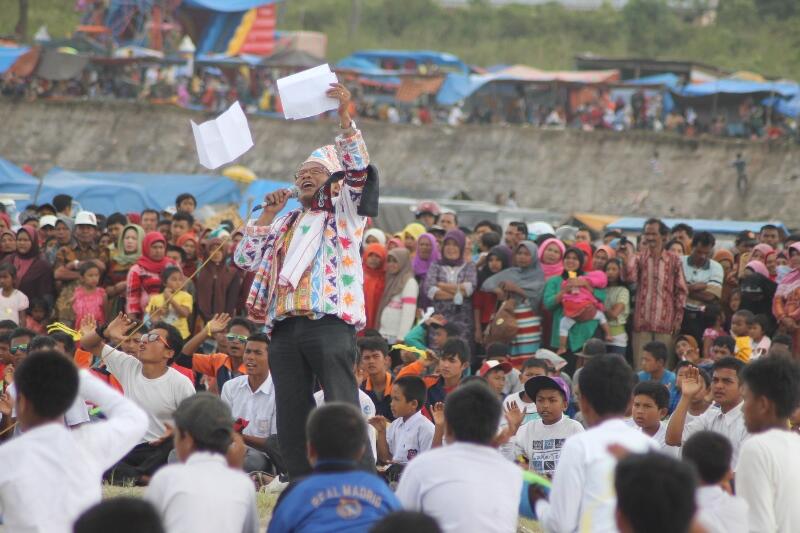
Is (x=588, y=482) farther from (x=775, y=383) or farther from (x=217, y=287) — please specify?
(x=217, y=287)

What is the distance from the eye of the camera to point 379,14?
194ft

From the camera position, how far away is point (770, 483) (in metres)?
5.04

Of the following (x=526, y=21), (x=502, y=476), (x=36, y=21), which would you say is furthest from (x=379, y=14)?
(x=502, y=476)

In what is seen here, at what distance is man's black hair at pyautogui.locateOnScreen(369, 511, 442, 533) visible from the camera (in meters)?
4.11

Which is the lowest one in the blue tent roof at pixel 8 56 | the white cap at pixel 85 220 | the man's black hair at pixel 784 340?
the man's black hair at pixel 784 340

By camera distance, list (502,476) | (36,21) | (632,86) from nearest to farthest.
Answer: (502,476)
(632,86)
(36,21)

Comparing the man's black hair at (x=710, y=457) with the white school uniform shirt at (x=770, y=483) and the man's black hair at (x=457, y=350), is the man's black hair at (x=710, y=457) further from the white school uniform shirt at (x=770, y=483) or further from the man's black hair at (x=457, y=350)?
the man's black hair at (x=457, y=350)

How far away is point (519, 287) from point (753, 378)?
618 cm

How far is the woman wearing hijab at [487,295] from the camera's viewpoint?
1186cm

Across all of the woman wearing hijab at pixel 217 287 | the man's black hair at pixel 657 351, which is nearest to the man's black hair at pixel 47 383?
the man's black hair at pixel 657 351

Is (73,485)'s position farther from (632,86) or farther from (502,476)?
(632,86)

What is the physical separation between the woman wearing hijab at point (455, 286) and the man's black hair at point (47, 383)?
714 cm

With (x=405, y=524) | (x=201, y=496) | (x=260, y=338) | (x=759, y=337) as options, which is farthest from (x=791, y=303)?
(x=405, y=524)

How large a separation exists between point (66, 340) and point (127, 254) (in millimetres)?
3799
